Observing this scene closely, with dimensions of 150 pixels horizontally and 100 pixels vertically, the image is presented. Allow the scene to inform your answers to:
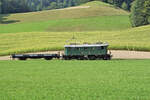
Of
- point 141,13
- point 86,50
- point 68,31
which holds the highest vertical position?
point 141,13

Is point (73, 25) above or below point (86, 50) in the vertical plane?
above

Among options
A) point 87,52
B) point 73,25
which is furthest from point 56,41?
point 73,25

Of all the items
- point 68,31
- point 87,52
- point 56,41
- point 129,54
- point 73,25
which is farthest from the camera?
point 73,25

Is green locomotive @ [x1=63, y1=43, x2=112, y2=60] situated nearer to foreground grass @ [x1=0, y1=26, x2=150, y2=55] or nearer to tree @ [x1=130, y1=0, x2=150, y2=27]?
foreground grass @ [x1=0, y1=26, x2=150, y2=55]

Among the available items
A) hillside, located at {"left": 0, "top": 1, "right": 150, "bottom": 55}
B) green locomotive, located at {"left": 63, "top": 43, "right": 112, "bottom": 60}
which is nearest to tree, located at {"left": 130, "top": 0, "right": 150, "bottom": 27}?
hillside, located at {"left": 0, "top": 1, "right": 150, "bottom": 55}

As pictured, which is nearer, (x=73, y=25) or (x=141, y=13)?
(x=141, y=13)

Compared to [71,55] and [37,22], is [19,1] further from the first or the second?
[71,55]

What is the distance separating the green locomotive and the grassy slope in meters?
46.9

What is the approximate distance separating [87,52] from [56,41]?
2057cm

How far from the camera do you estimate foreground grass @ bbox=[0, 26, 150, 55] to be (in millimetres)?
55284

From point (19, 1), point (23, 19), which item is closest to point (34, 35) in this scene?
point (23, 19)

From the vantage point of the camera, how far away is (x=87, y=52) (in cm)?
4453

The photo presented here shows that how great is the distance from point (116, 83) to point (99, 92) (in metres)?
3.73

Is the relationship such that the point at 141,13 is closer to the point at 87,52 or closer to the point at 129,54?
the point at 129,54
